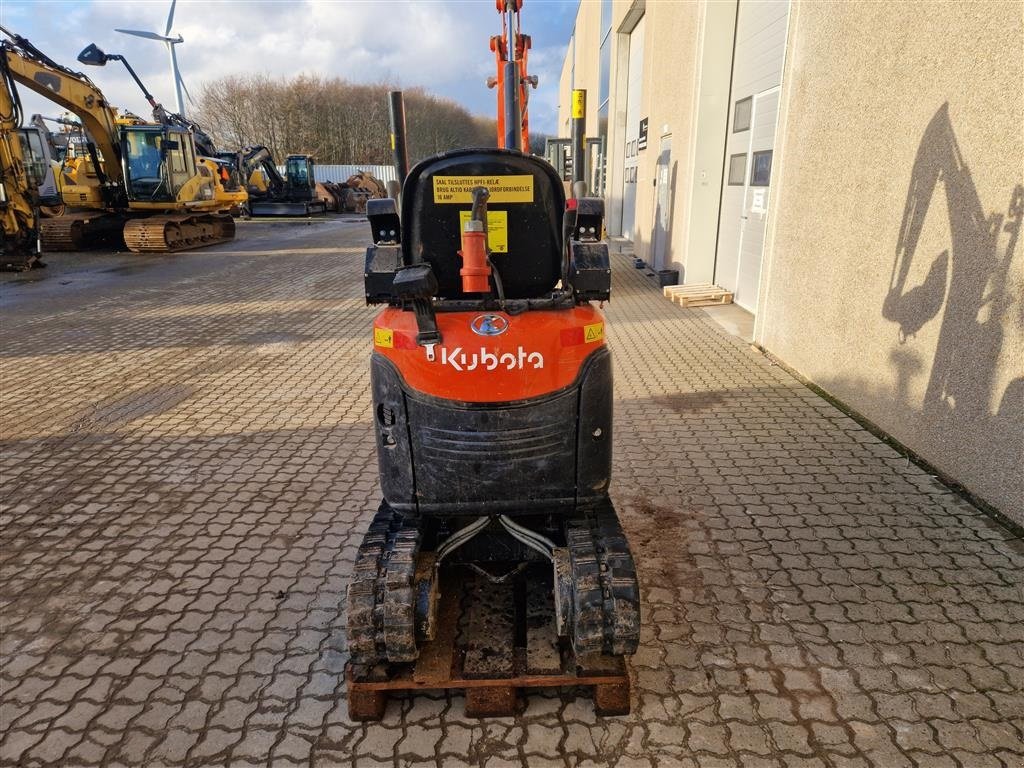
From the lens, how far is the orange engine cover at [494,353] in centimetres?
236

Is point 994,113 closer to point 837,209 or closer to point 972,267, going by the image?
point 972,267

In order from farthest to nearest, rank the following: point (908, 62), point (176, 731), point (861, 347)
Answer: point (861, 347) < point (908, 62) < point (176, 731)

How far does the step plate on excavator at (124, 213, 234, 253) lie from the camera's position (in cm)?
1661

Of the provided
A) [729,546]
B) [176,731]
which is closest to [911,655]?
[729,546]

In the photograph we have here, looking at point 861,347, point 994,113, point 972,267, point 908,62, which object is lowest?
point 861,347

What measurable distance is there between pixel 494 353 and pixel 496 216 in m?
0.54

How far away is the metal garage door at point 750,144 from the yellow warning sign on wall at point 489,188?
20.8 feet

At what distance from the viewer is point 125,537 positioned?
3.93 meters

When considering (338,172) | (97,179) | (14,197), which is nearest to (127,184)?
(97,179)

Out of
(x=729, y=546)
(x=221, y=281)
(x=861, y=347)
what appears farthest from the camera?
(x=221, y=281)

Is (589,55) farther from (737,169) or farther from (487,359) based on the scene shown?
(487,359)

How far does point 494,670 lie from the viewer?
2.58m

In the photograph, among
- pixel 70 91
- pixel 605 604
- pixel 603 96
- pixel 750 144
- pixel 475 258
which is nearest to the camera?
pixel 475 258

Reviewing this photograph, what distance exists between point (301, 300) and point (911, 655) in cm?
1013
